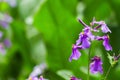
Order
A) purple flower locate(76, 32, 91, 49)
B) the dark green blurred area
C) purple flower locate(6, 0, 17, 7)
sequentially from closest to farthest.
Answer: purple flower locate(76, 32, 91, 49) → the dark green blurred area → purple flower locate(6, 0, 17, 7)

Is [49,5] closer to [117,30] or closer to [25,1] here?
[117,30]

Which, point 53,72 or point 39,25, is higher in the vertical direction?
point 39,25

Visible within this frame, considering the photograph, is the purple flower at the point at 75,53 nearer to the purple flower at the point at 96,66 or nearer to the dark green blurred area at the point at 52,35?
the purple flower at the point at 96,66

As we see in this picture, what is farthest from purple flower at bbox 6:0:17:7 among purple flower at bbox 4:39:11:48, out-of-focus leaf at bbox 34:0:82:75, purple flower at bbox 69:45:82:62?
purple flower at bbox 69:45:82:62

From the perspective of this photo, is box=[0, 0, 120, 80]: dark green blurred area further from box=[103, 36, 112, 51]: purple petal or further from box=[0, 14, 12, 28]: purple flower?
box=[103, 36, 112, 51]: purple petal

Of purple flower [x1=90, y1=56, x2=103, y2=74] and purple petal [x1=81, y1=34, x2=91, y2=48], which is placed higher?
purple petal [x1=81, y1=34, x2=91, y2=48]

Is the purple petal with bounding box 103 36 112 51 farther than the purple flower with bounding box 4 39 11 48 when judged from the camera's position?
No

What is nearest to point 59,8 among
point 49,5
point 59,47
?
point 49,5

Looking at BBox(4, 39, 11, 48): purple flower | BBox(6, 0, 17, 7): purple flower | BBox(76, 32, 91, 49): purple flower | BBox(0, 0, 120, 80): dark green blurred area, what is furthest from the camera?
BBox(6, 0, 17, 7): purple flower

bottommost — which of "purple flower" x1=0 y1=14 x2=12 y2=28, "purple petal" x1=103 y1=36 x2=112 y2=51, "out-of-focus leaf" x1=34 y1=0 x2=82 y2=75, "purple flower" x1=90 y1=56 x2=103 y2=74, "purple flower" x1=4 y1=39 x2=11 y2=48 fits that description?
"purple flower" x1=90 y1=56 x2=103 y2=74
